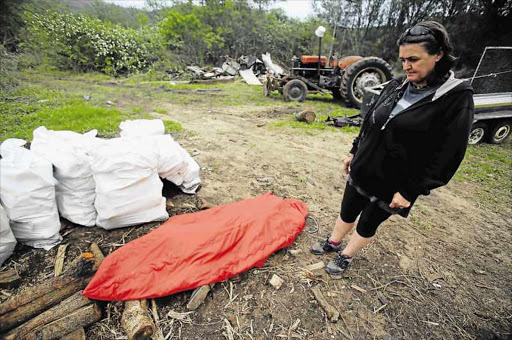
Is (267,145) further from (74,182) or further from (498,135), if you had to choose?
(498,135)

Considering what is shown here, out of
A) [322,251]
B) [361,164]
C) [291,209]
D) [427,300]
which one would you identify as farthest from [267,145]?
[427,300]

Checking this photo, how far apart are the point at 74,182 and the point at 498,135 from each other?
7845 mm

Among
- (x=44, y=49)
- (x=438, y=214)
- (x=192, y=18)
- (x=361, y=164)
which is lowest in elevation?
(x=438, y=214)

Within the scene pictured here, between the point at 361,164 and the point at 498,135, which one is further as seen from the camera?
the point at 498,135

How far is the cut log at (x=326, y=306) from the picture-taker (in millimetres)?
1542

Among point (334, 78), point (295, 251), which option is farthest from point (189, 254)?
point (334, 78)

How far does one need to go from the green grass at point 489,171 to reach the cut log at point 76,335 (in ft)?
15.0

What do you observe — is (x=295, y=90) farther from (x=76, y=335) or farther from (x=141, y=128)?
(x=76, y=335)

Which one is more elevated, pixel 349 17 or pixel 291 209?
pixel 349 17

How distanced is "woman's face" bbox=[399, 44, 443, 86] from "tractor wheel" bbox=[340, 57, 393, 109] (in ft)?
19.3

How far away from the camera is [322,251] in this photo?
2.04 metres

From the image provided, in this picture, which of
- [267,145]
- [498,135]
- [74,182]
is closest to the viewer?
[74,182]

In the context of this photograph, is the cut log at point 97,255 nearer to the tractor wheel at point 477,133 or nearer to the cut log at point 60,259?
the cut log at point 60,259

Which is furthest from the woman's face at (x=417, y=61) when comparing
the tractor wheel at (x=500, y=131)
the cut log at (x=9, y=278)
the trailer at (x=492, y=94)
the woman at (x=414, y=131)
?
the tractor wheel at (x=500, y=131)
